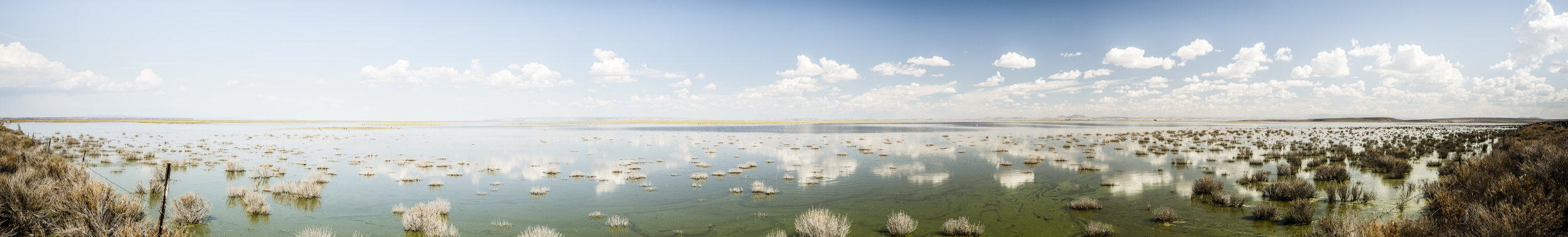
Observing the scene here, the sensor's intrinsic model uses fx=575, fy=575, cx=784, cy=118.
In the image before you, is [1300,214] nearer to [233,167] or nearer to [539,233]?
[539,233]

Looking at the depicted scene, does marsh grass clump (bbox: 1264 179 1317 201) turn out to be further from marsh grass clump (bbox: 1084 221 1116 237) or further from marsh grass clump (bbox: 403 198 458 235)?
marsh grass clump (bbox: 403 198 458 235)

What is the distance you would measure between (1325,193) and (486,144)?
136 feet

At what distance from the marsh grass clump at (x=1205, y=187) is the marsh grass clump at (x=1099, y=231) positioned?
215 inches

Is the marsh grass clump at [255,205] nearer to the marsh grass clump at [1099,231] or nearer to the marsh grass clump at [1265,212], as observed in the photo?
the marsh grass clump at [1099,231]

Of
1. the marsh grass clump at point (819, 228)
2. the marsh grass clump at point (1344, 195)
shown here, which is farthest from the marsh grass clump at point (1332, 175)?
the marsh grass clump at point (819, 228)

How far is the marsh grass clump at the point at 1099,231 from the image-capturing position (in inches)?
357

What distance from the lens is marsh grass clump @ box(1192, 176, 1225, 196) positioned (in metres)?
13.0

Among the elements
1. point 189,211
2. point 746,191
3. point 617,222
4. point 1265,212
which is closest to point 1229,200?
point 1265,212

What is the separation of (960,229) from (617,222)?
19.4 feet

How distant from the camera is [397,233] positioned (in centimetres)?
976

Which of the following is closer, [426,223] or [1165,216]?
[426,223]

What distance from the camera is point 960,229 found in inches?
370

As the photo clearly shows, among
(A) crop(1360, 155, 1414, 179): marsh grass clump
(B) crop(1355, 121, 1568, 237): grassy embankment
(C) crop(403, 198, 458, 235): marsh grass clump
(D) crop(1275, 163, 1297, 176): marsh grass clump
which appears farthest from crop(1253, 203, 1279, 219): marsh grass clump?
(C) crop(403, 198, 458, 235): marsh grass clump

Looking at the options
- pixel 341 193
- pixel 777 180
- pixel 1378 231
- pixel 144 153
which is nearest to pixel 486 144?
pixel 144 153
